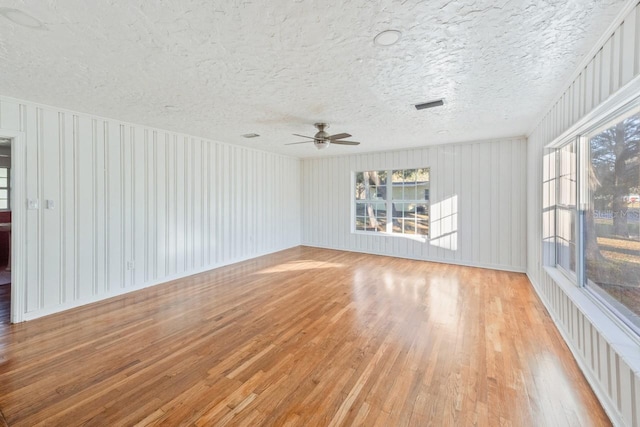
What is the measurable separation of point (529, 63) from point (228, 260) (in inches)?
213

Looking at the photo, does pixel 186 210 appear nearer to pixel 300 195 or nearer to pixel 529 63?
pixel 300 195

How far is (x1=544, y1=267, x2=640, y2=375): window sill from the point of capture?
1500mm

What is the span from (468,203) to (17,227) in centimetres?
671

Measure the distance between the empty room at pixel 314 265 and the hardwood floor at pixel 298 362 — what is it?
0.02 meters

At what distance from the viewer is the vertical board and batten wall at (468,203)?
16.2ft

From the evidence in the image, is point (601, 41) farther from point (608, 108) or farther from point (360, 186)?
point (360, 186)

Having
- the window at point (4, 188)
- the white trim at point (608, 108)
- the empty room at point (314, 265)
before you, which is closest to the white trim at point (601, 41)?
the empty room at point (314, 265)

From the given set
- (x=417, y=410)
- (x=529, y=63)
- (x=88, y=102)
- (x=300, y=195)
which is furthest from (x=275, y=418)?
(x=300, y=195)

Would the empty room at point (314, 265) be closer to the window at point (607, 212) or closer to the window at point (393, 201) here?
the window at point (607, 212)

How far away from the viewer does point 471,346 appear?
2.48m

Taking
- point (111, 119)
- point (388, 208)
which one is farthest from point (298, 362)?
point (388, 208)

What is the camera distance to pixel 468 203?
5344 millimetres

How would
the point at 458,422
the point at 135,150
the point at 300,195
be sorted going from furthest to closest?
the point at 300,195 < the point at 135,150 < the point at 458,422

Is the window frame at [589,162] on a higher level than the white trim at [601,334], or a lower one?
higher
